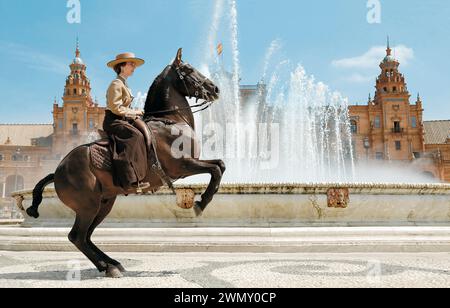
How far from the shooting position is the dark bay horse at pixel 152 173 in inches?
172

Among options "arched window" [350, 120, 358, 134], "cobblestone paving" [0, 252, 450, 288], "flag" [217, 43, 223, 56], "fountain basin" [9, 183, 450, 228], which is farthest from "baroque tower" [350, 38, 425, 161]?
"cobblestone paving" [0, 252, 450, 288]

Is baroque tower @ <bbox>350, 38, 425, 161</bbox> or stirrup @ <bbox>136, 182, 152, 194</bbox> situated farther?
baroque tower @ <bbox>350, 38, 425, 161</bbox>

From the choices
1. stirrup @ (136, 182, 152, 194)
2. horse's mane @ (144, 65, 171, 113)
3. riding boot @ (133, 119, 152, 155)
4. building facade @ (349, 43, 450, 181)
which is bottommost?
stirrup @ (136, 182, 152, 194)

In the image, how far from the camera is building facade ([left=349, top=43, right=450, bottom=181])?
65.9m

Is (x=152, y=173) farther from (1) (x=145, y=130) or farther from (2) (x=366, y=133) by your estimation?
(2) (x=366, y=133)

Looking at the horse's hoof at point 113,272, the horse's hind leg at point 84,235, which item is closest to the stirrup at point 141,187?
the horse's hind leg at point 84,235

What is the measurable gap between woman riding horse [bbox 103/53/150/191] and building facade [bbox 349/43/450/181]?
64.9 m

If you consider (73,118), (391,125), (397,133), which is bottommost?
(397,133)

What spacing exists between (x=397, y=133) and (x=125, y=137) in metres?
68.3

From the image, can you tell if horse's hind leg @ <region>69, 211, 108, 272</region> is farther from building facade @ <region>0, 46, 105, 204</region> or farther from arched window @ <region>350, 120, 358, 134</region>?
arched window @ <region>350, 120, 358, 134</region>

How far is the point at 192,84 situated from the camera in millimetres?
4746

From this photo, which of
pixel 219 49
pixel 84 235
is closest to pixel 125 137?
pixel 84 235
